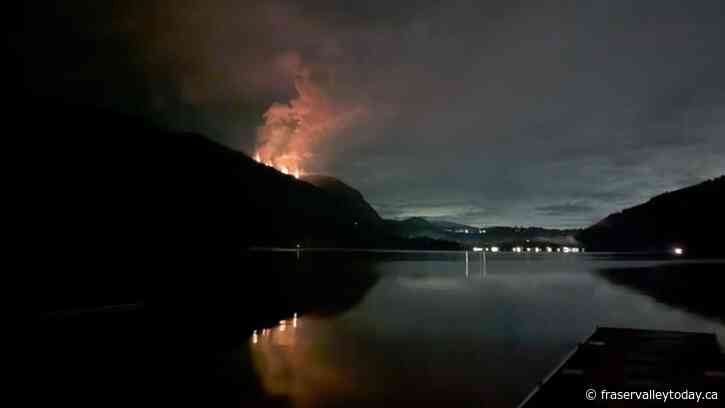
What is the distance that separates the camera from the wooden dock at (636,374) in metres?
10.7

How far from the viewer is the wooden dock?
10.7 meters

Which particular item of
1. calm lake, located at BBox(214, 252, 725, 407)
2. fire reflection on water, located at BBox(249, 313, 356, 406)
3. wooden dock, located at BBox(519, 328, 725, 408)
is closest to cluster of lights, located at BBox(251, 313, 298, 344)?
fire reflection on water, located at BBox(249, 313, 356, 406)

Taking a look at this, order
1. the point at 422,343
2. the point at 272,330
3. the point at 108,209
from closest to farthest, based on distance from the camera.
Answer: the point at 422,343, the point at 272,330, the point at 108,209

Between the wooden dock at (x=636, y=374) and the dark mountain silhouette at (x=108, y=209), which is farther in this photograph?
the dark mountain silhouette at (x=108, y=209)

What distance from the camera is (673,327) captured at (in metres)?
32.7

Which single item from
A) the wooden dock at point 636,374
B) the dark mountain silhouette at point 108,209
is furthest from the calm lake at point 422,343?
the dark mountain silhouette at point 108,209

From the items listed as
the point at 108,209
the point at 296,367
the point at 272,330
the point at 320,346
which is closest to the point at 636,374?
the point at 296,367

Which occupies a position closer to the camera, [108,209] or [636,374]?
[636,374]

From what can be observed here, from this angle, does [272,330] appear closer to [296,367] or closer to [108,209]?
[296,367]

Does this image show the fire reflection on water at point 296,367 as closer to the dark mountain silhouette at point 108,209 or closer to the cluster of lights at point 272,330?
the cluster of lights at point 272,330

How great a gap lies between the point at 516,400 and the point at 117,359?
1434cm

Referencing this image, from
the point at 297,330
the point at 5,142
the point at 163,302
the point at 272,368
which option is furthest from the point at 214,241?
the point at 272,368

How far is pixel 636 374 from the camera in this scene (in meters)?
12.6

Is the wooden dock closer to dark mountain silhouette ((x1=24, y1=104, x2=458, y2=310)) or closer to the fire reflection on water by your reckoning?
the fire reflection on water
